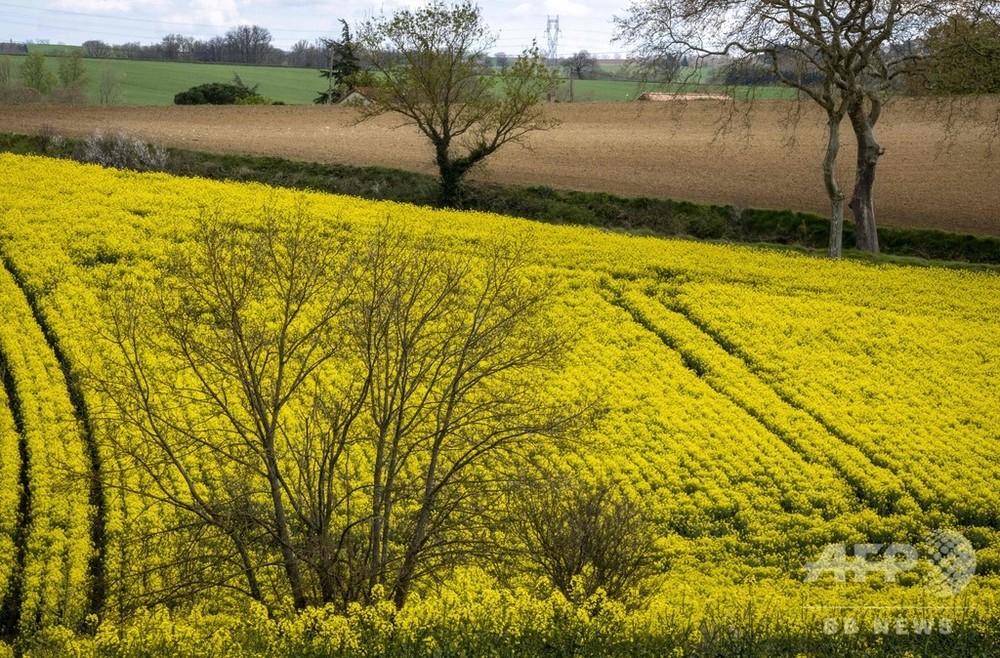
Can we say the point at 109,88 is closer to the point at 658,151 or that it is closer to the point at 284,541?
the point at 658,151

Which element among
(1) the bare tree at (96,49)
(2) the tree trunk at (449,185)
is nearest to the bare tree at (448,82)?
(2) the tree trunk at (449,185)

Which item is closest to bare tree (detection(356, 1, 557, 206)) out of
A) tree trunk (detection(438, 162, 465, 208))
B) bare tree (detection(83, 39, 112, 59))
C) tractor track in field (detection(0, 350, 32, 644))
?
tree trunk (detection(438, 162, 465, 208))

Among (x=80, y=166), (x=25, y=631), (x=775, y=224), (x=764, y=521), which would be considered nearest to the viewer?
(x=25, y=631)

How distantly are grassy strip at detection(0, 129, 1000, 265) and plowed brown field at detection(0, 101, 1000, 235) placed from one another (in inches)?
59.6

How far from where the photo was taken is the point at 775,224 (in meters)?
44.6

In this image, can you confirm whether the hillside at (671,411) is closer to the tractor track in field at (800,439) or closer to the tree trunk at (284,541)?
the tractor track in field at (800,439)

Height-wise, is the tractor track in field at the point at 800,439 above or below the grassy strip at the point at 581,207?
below

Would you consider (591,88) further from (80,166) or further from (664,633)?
(664,633)

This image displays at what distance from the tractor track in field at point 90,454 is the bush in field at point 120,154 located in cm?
1586

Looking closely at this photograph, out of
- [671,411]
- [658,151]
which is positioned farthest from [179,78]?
[671,411]

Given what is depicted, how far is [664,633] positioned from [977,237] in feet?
114

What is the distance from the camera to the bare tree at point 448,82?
45344 mm

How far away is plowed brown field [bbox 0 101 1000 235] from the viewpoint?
47.9 meters

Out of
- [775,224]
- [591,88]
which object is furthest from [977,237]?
[591,88]
